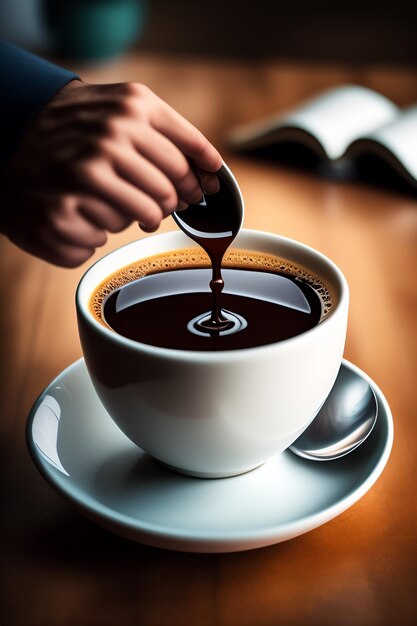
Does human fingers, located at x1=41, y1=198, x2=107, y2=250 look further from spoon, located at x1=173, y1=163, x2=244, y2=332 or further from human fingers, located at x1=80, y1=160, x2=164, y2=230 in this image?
spoon, located at x1=173, y1=163, x2=244, y2=332

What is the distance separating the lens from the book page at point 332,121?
4.74 ft

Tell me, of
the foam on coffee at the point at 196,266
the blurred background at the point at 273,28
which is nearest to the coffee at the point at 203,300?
the foam on coffee at the point at 196,266

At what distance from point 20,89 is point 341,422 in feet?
1.43

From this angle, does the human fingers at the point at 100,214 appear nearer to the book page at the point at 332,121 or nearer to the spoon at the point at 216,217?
the spoon at the point at 216,217

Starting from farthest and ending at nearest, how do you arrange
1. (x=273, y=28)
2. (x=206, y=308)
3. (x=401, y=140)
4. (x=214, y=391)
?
(x=273, y=28) → (x=401, y=140) → (x=206, y=308) → (x=214, y=391)

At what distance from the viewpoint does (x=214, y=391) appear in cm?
62

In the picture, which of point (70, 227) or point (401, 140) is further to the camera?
point (401, 140)

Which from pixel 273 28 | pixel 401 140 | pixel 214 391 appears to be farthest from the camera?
pixel 273 28

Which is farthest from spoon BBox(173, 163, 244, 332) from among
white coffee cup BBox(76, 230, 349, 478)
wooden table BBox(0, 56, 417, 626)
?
wooden table BBox(0, 56, 417, 626)

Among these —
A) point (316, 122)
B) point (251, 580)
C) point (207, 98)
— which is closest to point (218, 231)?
point (251, 580)

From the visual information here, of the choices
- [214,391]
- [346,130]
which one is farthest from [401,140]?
[214,391]

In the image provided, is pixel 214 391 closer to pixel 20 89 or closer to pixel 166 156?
pixel 166 156

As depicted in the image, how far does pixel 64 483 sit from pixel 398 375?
1.39ft

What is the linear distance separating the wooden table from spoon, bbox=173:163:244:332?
0.22m
